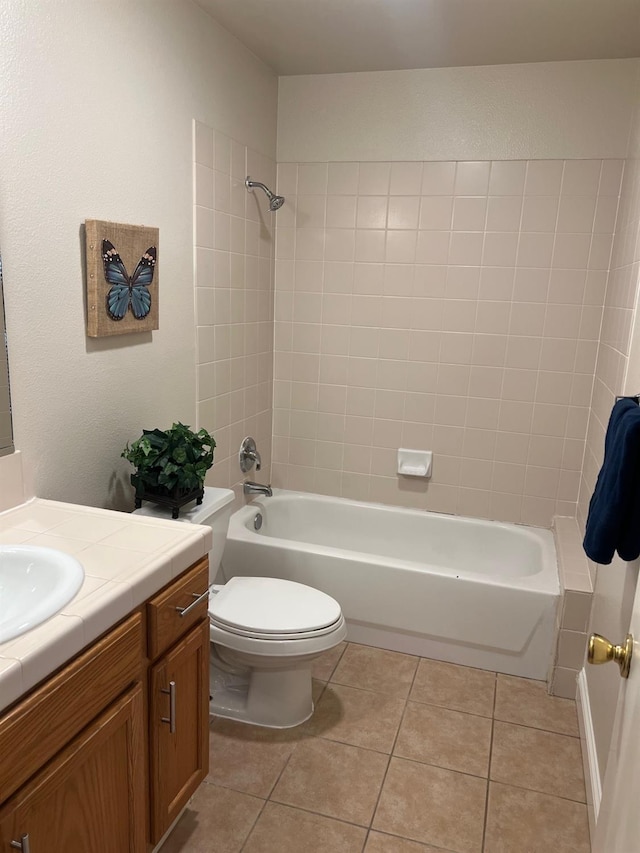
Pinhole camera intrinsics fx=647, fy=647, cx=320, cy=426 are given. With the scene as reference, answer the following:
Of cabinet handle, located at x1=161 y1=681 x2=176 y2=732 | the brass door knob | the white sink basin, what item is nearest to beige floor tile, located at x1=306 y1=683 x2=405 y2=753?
cabinet handle, located at x1=161 y1=681 x2=176 y2=732

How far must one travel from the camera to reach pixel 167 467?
1.97m

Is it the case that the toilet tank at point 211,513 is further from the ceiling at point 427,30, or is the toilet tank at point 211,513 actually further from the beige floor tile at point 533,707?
the ceiling at point 427,30

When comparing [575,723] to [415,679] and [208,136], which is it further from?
[208,136]

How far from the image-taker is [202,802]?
1.87 meters

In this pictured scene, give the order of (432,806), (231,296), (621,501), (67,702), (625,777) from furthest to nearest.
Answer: (231,296)
(432,806)
(621,501)
(67,702)
(625,777)

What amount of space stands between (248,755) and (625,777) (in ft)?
4.65

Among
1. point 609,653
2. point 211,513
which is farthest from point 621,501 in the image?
point 211,513

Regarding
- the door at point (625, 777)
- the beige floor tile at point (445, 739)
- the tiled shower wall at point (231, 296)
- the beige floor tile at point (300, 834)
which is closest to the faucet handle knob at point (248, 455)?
the tiled shower wall at point (231, 296)

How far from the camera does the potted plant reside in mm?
1981

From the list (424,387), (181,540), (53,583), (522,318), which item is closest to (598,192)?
(522,318)

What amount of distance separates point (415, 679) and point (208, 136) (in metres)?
2.20

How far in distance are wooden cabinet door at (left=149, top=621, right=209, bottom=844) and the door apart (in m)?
0.91

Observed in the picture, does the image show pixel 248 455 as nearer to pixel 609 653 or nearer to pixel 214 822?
pixel 214 822

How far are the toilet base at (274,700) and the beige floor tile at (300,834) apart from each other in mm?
347
